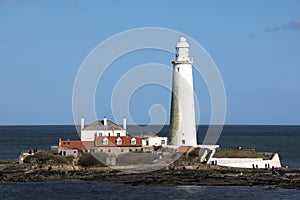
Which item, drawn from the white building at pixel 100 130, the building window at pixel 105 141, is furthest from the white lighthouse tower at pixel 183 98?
the white building at pixel 100 130

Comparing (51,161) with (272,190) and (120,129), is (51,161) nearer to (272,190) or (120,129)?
(120,129)

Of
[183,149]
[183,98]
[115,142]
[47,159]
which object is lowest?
[47,159]

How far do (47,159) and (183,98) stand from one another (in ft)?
42.4

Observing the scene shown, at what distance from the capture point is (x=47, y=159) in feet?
188

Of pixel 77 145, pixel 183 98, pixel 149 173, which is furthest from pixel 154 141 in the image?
pixel 149 173

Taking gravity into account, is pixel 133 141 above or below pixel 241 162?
above

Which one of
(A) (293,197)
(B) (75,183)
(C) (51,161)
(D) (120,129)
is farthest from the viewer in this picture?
(D) (120,129)

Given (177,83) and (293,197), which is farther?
(177,83)

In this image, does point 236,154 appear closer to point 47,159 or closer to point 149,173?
point 149,173

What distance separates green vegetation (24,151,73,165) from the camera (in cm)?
5684

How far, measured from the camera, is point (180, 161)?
5731cm

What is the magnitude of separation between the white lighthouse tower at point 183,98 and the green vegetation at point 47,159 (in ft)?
32.8

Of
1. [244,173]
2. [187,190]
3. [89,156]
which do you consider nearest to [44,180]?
[89,156]

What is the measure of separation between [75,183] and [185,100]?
14727 millimetres
